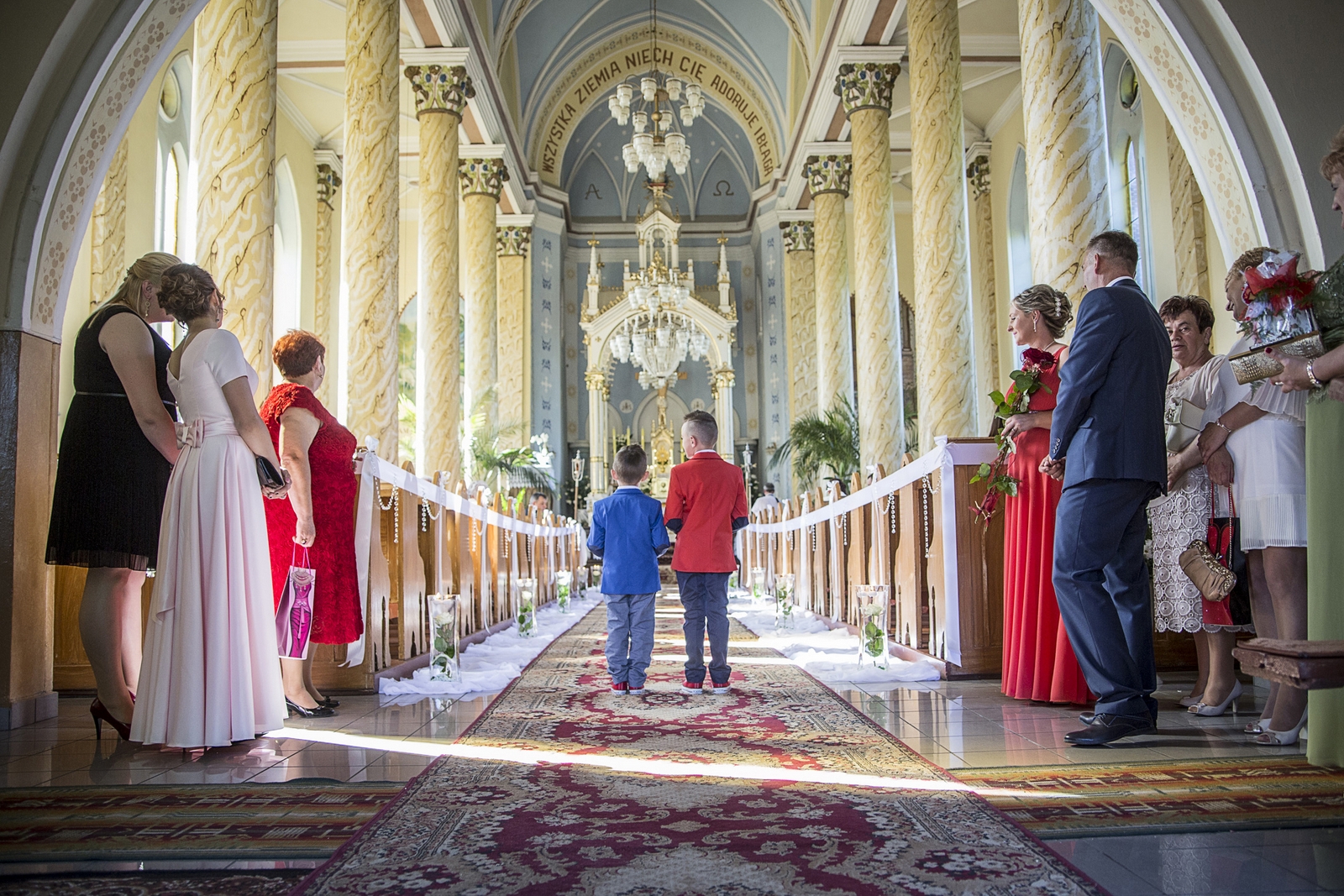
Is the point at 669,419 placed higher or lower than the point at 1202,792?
higher

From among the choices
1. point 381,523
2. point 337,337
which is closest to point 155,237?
point 337,337

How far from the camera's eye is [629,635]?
210 inches

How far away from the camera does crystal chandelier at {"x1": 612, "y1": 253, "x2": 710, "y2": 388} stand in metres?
20.7

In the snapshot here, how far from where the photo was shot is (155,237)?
571 inches

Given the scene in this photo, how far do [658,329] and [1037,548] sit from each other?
17.9 metres

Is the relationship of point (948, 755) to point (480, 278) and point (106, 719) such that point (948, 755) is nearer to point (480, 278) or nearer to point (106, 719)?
point (106, 719)

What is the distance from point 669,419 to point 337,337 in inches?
416

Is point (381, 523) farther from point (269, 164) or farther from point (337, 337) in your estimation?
point (337, 337)

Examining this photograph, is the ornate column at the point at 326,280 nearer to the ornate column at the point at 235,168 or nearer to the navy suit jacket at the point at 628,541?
the ornate column at the point at 235,168

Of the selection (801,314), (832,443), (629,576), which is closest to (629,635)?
(629,576)

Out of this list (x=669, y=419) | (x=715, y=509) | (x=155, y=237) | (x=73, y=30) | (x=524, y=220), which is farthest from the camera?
(x=669, y=419)

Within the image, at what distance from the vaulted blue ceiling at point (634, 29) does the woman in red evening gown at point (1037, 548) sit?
1659 cm

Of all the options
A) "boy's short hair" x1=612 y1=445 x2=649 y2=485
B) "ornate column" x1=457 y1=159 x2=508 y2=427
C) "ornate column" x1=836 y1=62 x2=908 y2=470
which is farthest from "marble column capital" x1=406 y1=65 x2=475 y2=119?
"boy's short hair" x1=612 y1=445 x2=649 y2=485

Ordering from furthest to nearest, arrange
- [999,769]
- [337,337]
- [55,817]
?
[337,337] < [999,769] < [55,817]
